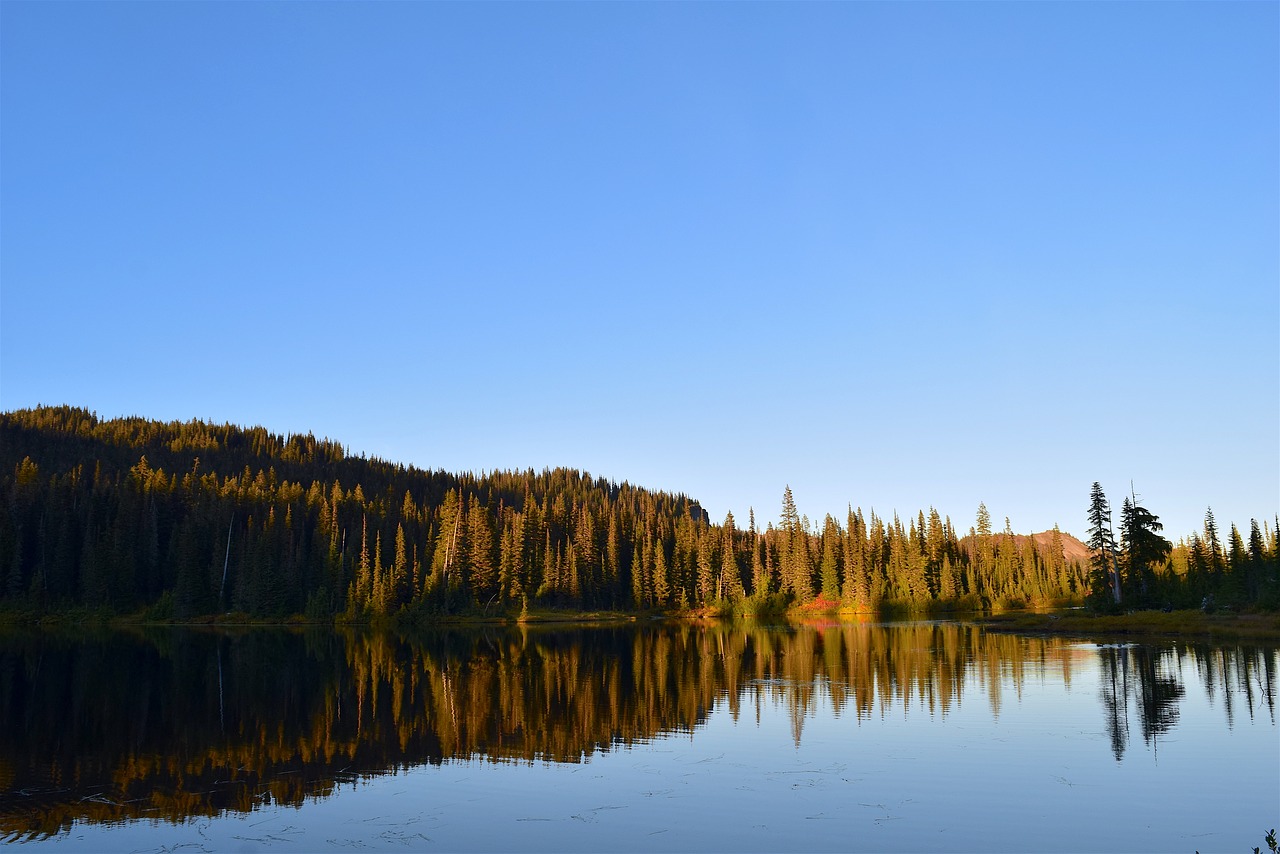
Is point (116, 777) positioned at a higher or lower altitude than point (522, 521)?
lower

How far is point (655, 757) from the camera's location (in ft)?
90.1

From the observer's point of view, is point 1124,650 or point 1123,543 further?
point 1123,543

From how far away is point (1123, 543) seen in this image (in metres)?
89.1

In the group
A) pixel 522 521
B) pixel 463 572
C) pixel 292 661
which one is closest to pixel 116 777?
pixel 292 661

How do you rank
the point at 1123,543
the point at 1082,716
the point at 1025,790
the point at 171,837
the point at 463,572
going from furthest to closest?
the point at 463,572 < the point at 1123,543 < the point at 1082,716 < the point at 1025,790 < the point at 171,837

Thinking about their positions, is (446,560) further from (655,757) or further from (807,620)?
(655,757)

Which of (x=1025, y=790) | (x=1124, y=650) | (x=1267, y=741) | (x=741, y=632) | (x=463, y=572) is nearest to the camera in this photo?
(x=1025, y=790)

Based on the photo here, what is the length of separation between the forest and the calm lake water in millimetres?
64981

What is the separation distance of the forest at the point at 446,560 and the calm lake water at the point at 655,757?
213 ft

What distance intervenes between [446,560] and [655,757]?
111328mm

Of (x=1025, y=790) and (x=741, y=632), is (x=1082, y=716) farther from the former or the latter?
(x=741, y=632)

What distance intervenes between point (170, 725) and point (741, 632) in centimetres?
7306

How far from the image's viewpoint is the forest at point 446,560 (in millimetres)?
126250

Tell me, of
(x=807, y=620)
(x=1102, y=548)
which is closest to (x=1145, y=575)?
(x=1102, y=548)
